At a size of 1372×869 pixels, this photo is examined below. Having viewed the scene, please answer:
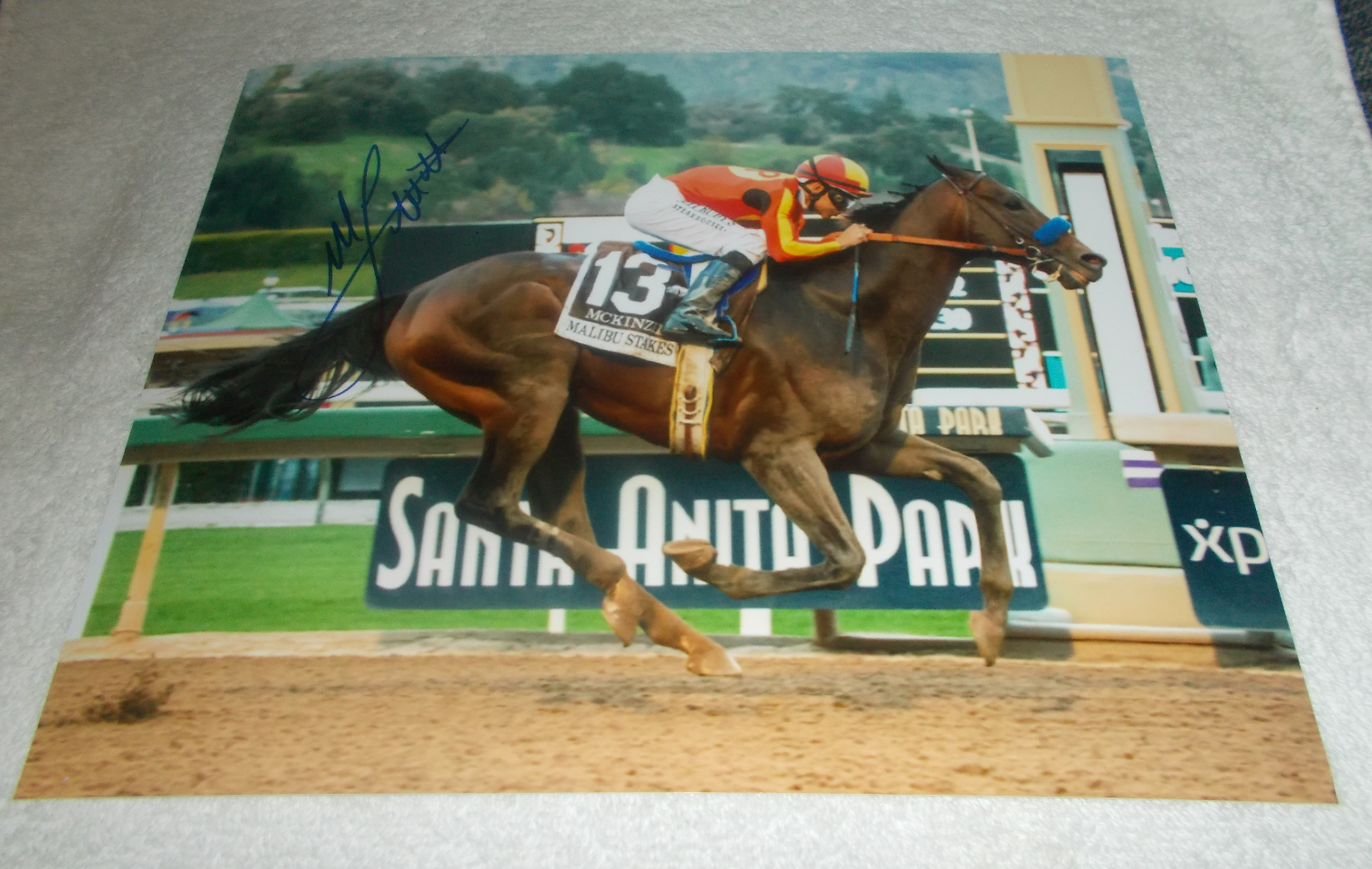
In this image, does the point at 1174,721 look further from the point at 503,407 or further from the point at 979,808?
the point at 503,407

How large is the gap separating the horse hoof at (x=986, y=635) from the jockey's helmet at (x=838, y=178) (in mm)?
1148

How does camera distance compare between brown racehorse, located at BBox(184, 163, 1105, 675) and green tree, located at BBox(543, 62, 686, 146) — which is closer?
brown racehorse, located at BBox(184, 163, 1105, 675)

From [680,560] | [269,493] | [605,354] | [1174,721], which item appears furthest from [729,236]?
[1174,721]

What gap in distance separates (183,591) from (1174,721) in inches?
91.5

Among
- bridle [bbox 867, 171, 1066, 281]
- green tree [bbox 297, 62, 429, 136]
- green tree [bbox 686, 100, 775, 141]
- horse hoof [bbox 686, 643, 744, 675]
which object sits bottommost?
horse hoof [bbox 686, 643, 744, 675]

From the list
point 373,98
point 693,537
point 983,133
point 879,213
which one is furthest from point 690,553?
point 373,98

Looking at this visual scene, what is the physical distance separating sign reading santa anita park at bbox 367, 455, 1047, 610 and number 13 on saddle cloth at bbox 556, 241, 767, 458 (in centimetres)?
14

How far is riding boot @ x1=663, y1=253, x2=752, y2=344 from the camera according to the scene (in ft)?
6.99

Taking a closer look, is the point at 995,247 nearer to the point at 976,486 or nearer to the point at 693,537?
the point at 976,486

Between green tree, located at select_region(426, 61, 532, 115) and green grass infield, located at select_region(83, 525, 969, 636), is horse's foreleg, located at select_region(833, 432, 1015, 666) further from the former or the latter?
green tree, located at select_region(426, 61, 532, 115)

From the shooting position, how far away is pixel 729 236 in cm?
225

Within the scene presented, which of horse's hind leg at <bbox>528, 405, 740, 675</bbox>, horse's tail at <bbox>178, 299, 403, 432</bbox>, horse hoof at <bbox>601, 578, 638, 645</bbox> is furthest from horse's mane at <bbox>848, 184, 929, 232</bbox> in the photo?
horse's tail at <bbox>178, 299, 403, 432</bbox>

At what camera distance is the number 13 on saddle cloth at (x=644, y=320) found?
214 centimetres
